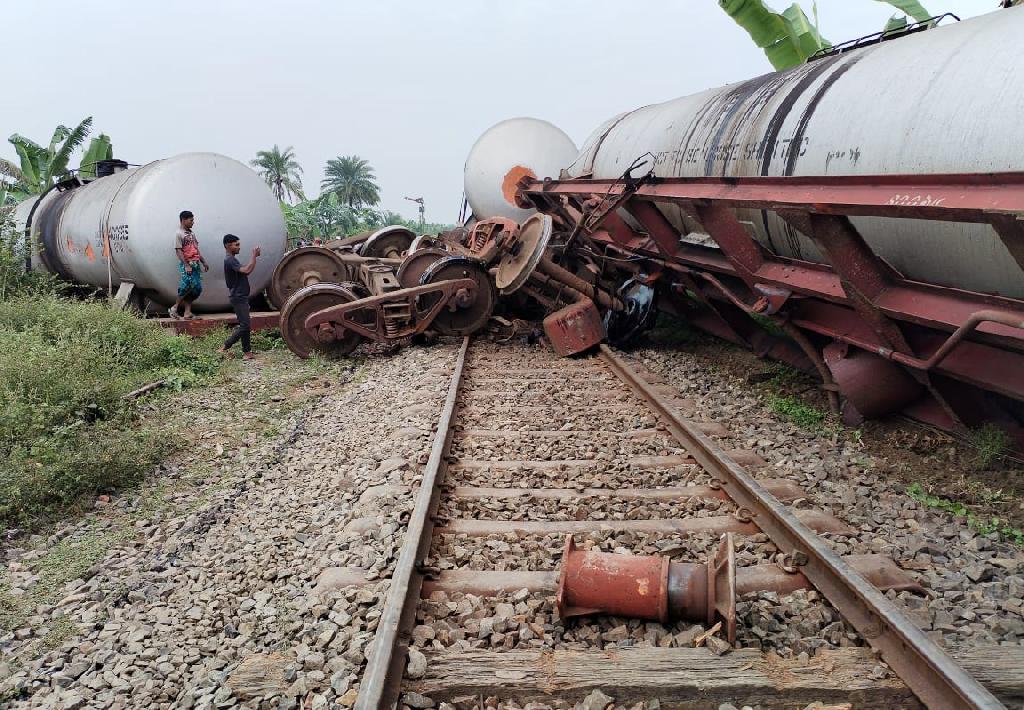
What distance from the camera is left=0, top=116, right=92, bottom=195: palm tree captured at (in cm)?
2262

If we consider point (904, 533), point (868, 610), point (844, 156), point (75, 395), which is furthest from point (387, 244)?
point (868, 610)

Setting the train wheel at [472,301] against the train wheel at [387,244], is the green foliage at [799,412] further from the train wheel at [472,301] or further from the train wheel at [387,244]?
the train wheel at [387,244]

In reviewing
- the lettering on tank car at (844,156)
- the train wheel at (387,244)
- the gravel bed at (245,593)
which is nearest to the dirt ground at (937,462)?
the lettering on tank car at (844,156)

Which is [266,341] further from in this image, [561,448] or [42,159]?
[42,159]

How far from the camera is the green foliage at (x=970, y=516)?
3568 millimetres

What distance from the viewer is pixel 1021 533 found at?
3.54m

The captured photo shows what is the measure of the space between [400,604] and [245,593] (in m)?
1.09

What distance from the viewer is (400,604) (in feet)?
8.80

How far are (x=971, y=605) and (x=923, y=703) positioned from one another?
2.95 ft

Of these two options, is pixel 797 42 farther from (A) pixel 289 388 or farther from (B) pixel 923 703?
(B) pixel 923 703

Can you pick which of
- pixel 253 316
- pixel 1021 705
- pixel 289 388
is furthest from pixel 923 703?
pixel 253 316

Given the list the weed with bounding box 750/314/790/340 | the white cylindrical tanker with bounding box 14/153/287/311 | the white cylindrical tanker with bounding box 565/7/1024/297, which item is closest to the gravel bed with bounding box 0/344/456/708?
the white cylindrical tanker with bounding box 565/7/1024/297

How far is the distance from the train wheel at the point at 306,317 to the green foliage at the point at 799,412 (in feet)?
16.9

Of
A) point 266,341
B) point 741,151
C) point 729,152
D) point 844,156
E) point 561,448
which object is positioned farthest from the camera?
point 266,341
